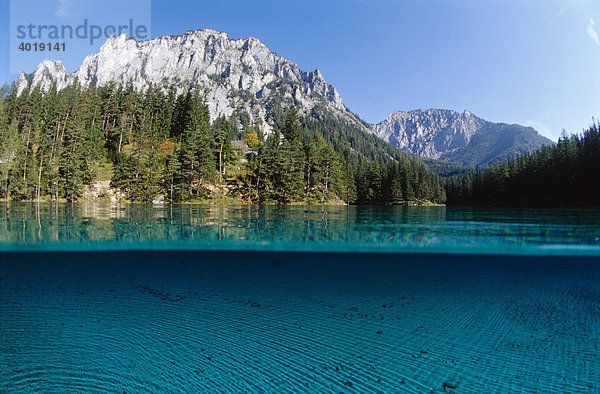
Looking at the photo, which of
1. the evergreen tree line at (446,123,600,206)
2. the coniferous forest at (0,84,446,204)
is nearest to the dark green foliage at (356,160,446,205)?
the coniferous forest at (0,84,446,204)

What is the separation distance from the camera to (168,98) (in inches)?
2889

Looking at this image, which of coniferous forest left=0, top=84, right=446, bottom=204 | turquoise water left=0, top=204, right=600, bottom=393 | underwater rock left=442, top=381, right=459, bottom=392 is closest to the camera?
underwater rock left=442, top=381, right=459, bottom=392

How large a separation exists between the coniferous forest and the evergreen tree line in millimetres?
49437

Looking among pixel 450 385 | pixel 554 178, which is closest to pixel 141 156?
pixel 450 385

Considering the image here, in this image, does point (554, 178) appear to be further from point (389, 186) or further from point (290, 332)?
point (290, 332)

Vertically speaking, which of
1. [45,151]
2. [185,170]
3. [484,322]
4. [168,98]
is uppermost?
[168,98]

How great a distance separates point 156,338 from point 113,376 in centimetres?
93

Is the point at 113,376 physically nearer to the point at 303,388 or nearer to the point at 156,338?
the point at 156,338

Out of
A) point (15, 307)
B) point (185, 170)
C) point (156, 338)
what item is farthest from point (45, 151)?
point (156, 338)

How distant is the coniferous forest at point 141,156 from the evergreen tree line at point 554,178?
Result: 49.4 m

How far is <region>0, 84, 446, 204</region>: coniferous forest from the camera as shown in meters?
46.1

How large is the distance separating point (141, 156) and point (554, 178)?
96170 millimetres

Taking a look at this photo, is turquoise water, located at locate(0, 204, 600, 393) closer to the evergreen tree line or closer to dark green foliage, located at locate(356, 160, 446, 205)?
the evergreen tree line

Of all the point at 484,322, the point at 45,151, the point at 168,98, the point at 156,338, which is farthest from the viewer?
the point at 168,98
